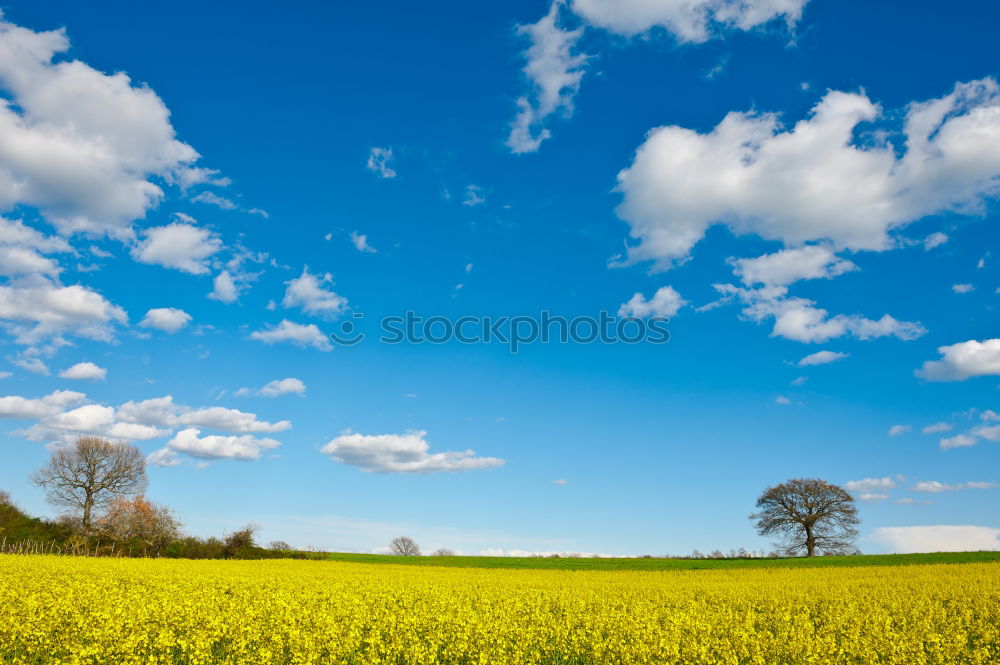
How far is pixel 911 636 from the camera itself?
1310cm

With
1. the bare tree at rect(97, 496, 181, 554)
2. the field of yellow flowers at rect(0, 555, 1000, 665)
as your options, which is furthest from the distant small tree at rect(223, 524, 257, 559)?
the field of yellow flowers at rect(0, 555, 1000, 665)

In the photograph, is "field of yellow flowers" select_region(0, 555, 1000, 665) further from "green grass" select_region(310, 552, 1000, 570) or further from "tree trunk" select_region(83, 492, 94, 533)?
"tree trunk" select_region(83, 492, 94, 533)

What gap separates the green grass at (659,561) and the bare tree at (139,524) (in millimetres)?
14034

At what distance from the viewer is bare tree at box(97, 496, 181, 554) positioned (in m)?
57.9

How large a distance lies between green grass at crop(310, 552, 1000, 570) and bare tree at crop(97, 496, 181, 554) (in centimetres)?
1403

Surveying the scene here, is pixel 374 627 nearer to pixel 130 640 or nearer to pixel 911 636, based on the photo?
pixel 130 640

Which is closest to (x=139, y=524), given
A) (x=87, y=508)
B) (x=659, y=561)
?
(x=87, y=508)

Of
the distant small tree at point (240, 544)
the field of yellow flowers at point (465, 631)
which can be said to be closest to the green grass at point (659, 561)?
the distant small tree at point (240, 544)

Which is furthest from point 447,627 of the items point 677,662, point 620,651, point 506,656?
point 677,662

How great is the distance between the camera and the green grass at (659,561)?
52969 millimetres

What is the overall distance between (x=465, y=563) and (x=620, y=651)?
50037mm

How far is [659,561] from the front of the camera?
204ft

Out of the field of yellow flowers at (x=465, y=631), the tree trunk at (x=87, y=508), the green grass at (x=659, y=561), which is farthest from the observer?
the tree trunk at (x=87, y=508)

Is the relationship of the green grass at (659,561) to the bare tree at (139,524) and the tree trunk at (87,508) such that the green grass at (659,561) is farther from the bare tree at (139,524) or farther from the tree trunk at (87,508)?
the tree trunk at (87,508)
